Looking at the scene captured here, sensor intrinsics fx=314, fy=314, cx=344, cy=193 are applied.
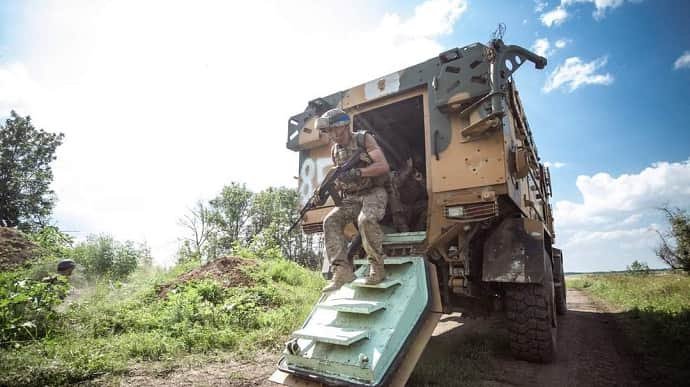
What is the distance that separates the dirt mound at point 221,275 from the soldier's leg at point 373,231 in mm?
4290

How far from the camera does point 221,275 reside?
6594 millimetres

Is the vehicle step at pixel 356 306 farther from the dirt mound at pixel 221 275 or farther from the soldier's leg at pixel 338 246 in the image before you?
the dirt mound at pixel 221 275

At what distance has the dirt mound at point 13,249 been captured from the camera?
726cm

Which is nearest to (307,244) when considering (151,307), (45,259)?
(45,259)

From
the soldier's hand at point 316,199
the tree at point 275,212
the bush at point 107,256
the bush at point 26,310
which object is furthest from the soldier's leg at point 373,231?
the tree at point 275,212

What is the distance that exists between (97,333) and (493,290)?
4.99 meters

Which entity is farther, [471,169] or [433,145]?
[433,145]

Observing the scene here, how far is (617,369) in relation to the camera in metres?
2.96

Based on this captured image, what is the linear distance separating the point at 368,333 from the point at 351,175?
1.51 m

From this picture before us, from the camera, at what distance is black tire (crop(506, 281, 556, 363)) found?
2.93 m

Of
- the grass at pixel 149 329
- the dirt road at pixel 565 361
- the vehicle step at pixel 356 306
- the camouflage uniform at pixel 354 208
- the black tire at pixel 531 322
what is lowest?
the dirt road at pixel 565 361

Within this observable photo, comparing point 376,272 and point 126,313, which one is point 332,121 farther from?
point 126,313

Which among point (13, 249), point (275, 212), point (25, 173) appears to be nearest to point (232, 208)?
point (275, 212)

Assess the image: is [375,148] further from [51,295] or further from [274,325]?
[51,295]
